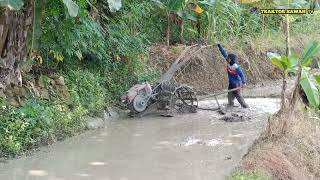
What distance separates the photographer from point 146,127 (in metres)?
9.31

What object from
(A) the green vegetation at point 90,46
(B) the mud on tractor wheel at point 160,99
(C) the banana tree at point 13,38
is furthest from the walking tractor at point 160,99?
(C) the banana tree at point 13,38

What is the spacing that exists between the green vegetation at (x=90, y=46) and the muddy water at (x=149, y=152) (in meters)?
0.41

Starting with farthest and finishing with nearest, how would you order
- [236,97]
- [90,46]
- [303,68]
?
[236,97] < [90,46] < [303,68]

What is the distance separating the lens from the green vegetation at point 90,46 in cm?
755

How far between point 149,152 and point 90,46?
329 centimetres

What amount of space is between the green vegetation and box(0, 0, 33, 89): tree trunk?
45 millimetres

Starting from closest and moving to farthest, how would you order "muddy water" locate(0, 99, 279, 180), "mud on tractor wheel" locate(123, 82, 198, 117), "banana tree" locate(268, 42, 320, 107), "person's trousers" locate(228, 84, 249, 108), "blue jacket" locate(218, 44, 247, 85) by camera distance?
"muddy water" locate(0, 99, 279, 180), "banana tree" locate(268, 42, 320, 107), "mud on tractor wheel" locate(123, 82, 198, 117), "blue jacket" locate(218, 44, 247, 85), "person's trousers" locate(228, 84, 249, 108)

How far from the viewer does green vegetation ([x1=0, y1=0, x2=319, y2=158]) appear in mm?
7555

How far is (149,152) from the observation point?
7594mm

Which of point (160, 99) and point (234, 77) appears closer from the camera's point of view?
point (160, 99)

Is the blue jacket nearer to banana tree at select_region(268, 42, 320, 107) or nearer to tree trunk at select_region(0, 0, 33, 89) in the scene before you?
banana tree at select_region(268, 42, 320, 107)

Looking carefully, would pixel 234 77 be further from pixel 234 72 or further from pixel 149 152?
pixel 149 152

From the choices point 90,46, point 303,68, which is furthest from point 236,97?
point 303,68

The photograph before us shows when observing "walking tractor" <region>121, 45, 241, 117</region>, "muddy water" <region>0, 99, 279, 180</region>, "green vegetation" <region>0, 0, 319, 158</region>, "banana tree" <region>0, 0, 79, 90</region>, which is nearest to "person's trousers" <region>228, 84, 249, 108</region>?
"walking tractor" <region>121, 45, 241, 117</region>
